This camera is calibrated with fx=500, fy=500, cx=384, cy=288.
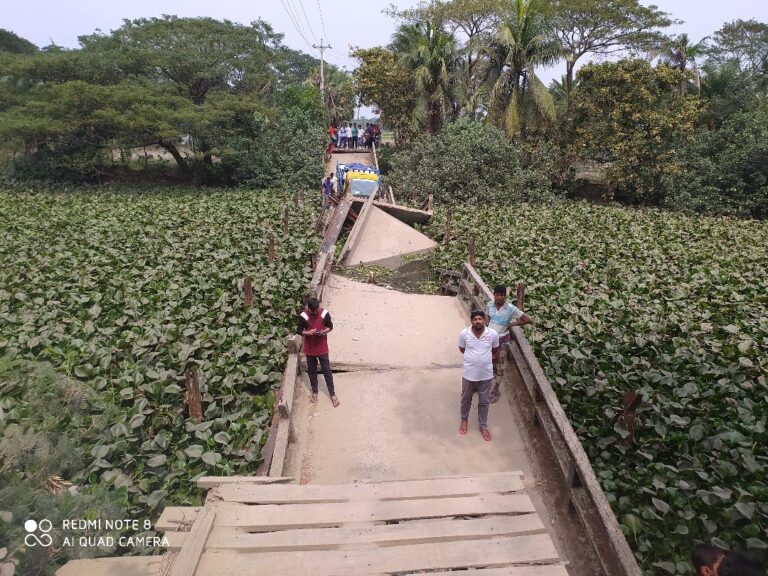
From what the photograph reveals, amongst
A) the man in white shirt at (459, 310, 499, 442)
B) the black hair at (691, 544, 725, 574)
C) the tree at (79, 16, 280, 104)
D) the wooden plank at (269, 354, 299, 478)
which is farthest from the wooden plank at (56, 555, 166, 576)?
the tree at (79, 16, 280, 104)

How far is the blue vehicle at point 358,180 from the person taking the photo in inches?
760

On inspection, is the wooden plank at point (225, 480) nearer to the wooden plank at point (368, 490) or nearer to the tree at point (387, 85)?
Answer: the wooden plank at point (368, 490)

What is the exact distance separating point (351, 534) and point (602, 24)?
28.0 m

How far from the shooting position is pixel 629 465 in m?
4.93

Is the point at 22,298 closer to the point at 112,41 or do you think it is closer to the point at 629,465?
the point at 629,465

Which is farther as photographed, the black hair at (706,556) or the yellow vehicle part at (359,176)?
the yellow vehicle part at (359,176)

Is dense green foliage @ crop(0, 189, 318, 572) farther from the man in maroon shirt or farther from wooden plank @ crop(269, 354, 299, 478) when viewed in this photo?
the man in maroon shirt

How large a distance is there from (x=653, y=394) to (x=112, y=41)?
26551 millimetres

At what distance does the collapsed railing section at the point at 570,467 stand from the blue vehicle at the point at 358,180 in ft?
43.0

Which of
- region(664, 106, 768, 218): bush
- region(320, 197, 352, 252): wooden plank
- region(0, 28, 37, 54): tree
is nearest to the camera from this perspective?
region(320, 197, 352, 252): wooden plank

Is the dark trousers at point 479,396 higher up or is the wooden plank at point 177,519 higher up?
the wooden plank at point 177,519

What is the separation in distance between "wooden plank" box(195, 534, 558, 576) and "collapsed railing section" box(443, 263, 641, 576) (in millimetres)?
782

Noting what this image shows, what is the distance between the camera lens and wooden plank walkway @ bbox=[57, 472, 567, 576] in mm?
2836

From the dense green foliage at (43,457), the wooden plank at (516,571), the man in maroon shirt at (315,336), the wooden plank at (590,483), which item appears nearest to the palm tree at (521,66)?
the wooden plank at (590,483)
